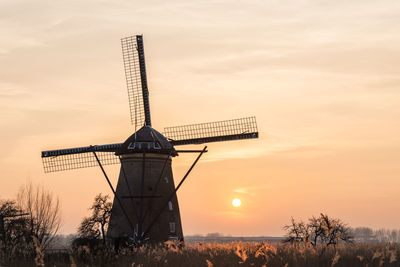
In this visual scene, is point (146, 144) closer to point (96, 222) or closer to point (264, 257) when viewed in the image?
point (96, 222)

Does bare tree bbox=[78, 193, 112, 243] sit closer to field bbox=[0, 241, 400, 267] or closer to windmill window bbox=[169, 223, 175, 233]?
windmill window bbox=[169, 223, 175, 233]

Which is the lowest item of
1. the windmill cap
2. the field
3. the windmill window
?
the field

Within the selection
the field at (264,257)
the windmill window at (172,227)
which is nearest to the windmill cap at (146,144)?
the windmill window at (172,227)

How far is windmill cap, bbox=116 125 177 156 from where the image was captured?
45.1m

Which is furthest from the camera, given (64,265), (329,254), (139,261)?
(64,265)

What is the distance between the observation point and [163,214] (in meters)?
45.9

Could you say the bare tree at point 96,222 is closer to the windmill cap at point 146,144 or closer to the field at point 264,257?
the windmill cap at point 146,144

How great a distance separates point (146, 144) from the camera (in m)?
45.3

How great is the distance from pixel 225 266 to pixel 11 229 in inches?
1422

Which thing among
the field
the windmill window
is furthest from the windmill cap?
the field

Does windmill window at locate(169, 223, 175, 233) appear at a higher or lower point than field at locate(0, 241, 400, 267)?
higher

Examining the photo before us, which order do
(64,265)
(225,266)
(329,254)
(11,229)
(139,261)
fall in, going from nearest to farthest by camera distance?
(225,266), (329,254), (139,261), (64,265), (11,229)

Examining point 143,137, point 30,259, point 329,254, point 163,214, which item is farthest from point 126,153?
point 329,254

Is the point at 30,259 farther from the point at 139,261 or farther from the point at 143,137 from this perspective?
the point at 143,137
